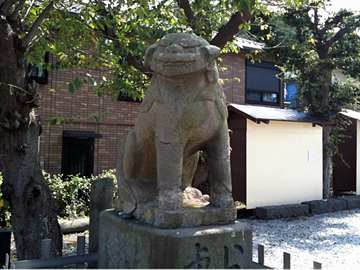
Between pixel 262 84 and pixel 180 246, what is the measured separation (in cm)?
1051

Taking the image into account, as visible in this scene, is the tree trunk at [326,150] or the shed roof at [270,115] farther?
the tree trunk at [326,150]

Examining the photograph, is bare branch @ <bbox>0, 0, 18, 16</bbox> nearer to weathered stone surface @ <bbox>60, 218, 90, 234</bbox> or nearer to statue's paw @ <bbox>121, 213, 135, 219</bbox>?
statue's paw @ <bbox>121, 213, 135, 219</bbox>

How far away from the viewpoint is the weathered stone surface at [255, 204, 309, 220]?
271 inches

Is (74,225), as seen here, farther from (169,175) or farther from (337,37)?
(337,37)

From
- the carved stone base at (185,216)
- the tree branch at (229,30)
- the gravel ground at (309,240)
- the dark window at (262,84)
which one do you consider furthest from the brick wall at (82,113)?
the carved stone base at (185,216)

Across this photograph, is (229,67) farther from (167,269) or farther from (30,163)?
(167,269)

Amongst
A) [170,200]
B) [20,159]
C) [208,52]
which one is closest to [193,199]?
[170,200]

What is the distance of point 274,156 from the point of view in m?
7.45

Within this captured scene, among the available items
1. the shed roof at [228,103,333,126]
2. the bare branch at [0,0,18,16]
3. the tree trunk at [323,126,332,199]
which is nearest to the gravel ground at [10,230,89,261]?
the bare branch at [0,0,18,16]

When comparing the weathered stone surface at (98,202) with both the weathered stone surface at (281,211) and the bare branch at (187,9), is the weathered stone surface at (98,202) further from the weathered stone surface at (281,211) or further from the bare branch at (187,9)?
the weathered stone surface at (281,211)

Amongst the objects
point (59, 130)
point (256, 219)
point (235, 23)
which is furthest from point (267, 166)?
point (59, 130)

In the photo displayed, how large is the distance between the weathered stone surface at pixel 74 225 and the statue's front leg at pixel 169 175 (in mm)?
4283

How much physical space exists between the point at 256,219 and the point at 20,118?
197 inches

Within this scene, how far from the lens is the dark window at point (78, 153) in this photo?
26.8 feet
